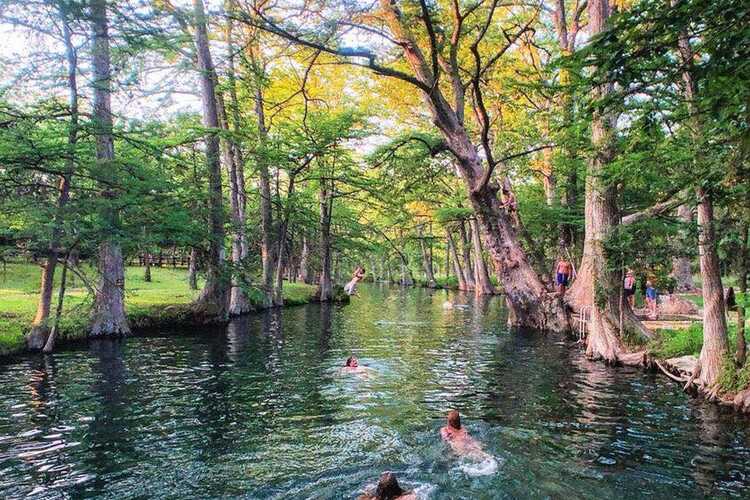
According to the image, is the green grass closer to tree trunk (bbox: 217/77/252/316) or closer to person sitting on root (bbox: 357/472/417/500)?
person sitting on root (bbox: 357/472/417/500)

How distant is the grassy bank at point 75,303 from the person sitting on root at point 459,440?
10.7 m

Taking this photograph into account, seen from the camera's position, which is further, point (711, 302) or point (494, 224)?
point (494, 224)

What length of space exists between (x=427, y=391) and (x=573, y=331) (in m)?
9.96

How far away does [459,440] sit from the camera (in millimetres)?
7125

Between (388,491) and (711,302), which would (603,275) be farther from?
(388,491)

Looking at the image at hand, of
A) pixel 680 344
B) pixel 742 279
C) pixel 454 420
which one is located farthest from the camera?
pixel 680 344

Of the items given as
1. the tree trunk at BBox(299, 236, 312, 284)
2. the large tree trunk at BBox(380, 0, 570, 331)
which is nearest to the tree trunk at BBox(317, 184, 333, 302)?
the tree trunk at BBox(299, 236, 312, 284)

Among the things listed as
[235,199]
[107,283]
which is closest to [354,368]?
[107,283]

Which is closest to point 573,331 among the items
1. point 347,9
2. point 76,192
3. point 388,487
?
point 347,9

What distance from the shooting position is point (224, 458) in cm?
667

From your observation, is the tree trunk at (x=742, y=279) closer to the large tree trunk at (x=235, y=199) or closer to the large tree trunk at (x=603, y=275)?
the large tree trunk at (x=603, y=275)

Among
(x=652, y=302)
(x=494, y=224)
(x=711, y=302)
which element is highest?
(x=494, y=224)

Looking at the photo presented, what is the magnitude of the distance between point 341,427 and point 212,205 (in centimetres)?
1344

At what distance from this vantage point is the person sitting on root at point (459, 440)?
6.88 m
